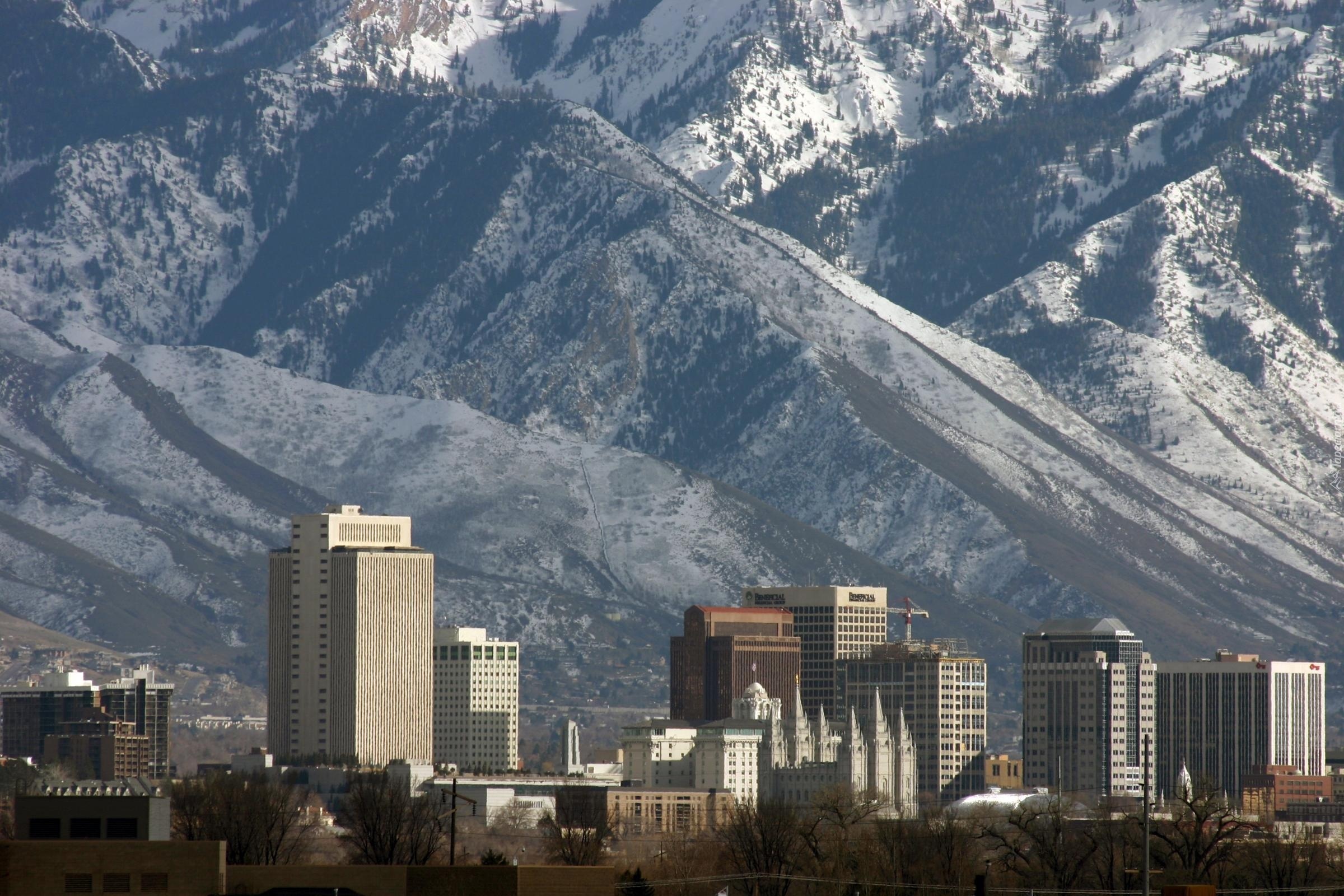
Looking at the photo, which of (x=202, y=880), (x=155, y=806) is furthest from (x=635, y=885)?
(x=202, y=880)

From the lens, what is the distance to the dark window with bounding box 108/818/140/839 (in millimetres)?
170000

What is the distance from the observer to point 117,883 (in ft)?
501

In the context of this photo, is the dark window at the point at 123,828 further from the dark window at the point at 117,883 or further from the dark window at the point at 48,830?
the dark window at the point at 117,883

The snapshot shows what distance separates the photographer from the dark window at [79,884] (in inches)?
5994

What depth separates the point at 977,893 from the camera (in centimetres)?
16575

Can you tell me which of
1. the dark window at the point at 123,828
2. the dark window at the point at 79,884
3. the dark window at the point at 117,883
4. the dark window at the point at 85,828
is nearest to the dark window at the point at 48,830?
the dark window at the point at 85,828

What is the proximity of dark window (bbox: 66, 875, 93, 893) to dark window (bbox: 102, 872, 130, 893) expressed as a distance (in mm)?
586

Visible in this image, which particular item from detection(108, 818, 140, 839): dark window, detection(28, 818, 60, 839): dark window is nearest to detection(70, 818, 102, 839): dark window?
detection(108, 818, 140, 839): dark window

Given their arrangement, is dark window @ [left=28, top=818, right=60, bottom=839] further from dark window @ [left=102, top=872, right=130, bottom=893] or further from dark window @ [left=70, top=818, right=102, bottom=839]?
dark window @ [left=102, top=872, right=130, bottom=893]

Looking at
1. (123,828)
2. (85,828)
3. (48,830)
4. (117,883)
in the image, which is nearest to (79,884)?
(117,883)

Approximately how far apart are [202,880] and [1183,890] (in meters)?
46.9

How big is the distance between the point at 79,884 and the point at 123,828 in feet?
58.3

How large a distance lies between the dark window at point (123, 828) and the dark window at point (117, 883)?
56.0 ft

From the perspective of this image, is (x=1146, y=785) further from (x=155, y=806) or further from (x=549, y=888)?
(x=155, y=806)
